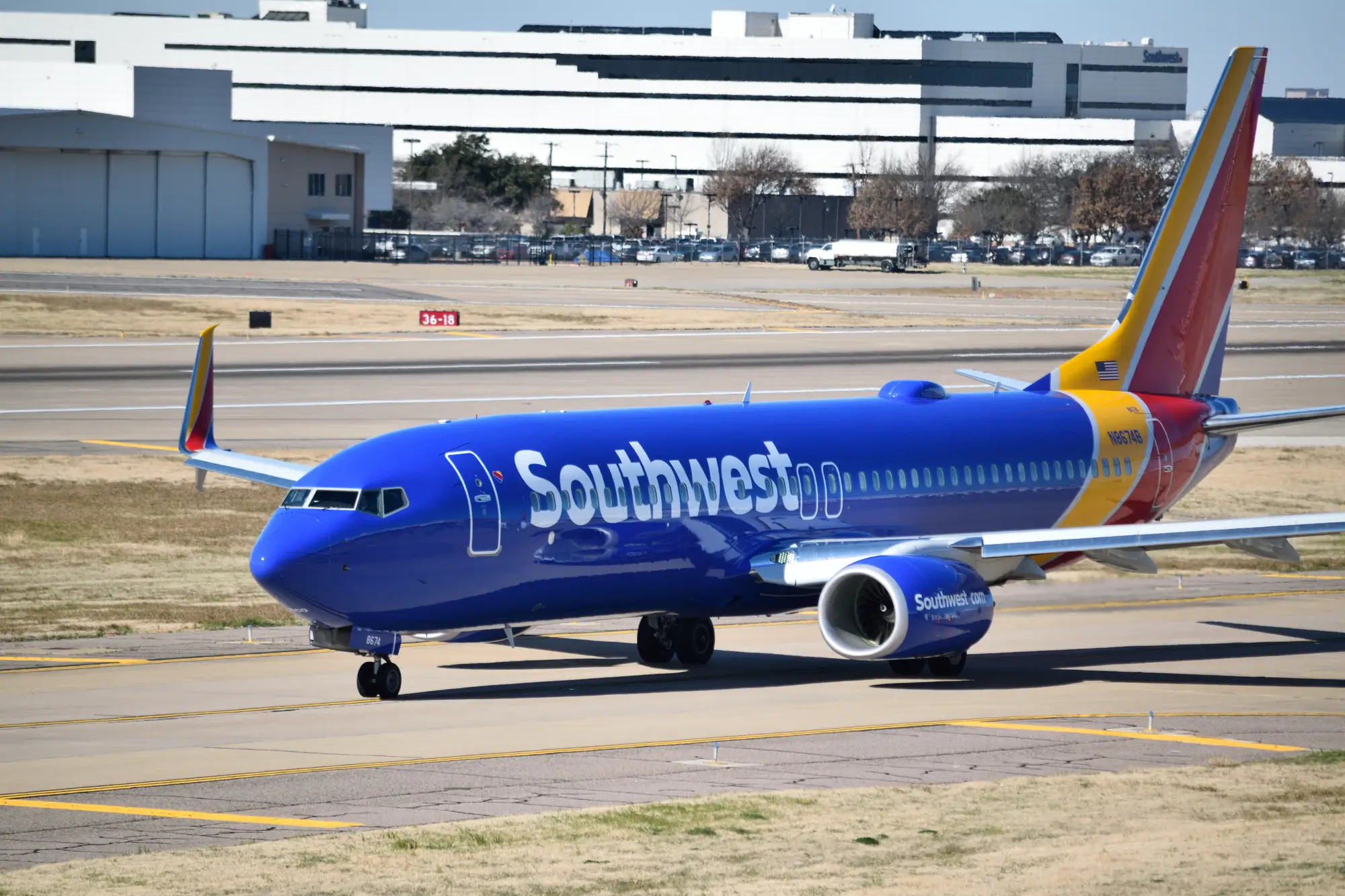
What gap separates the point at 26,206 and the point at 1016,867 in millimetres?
151478

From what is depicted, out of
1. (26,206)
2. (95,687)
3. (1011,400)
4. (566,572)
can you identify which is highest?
(26,206)

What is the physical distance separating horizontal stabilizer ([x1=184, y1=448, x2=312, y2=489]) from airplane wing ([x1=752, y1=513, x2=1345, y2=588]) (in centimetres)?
928

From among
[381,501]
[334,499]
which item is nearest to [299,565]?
[334,499]

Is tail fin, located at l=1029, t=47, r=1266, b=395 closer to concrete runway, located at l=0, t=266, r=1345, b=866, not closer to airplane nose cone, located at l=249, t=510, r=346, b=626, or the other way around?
concrete runway, located at l=0, t=266, r=1345, b=866

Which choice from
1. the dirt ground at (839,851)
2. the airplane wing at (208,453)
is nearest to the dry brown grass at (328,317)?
the airplane wing at (208,453)

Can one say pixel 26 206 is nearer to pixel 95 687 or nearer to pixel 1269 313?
pixel 1269 313

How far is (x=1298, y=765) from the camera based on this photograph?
24.5m

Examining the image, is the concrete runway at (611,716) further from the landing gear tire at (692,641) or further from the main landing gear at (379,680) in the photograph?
the landing gear tire at (692,641)

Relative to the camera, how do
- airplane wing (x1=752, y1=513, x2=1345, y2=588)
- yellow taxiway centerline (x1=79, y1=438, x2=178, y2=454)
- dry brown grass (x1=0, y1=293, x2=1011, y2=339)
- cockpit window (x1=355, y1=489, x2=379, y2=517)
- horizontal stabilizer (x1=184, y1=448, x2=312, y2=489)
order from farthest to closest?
dry brown grass (x1=0, y1=293, x2=1011, y2=339), yellow taxiway centerline (x1=79, y1=438, x2=178, y2=454), horizontal stabilizer (x1=184, y1=448, x2=312, y2=489), airplane wing (x1=752, y1=513, x2=1345, y2=588), cockpit window (x1=355, y1=489, x2=379, y2=517)

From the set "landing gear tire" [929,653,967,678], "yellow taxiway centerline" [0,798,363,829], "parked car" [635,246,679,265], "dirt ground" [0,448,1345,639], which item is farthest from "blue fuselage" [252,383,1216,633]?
"parked car" [635,246,679,265]

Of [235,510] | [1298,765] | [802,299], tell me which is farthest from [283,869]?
[802,299]

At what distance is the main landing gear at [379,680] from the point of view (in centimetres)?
2955

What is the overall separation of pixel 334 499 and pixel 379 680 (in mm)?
3040

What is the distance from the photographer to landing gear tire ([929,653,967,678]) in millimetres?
32219
